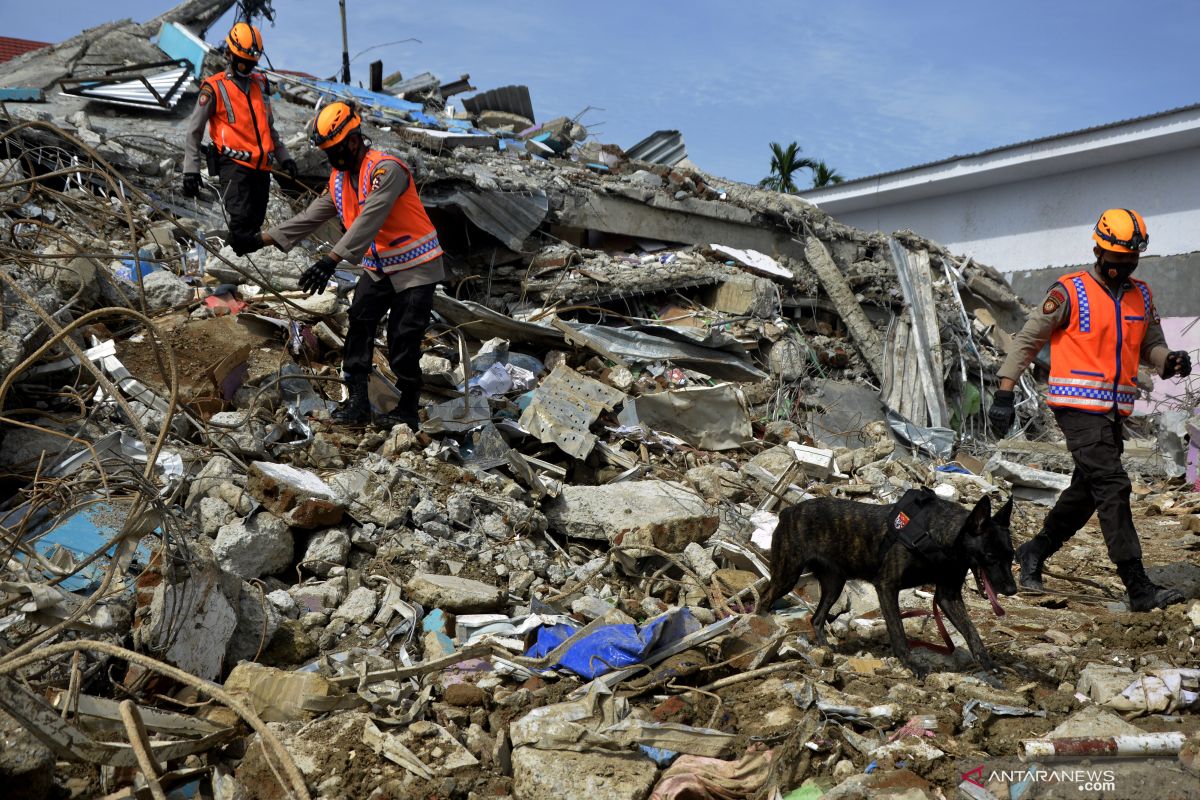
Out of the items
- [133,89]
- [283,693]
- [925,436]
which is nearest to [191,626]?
[283,693]

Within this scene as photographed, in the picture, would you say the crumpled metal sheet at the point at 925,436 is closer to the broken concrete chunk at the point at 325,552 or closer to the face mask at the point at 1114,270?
the face mask at the point at 1114,270

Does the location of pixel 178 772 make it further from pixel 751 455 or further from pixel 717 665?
pixel 751 455

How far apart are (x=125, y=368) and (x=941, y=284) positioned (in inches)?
360

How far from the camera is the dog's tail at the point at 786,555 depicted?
427 centimetres

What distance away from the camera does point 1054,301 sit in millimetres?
4684

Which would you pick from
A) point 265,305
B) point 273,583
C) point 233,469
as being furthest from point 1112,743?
point 265,305

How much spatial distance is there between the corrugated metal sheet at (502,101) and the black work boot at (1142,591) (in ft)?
36.1

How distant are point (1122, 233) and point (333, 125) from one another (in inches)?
159

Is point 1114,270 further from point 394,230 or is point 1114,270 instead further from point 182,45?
point 182,45

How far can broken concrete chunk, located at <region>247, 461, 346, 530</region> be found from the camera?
15.2 feet

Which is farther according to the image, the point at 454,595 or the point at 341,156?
the point at 341,156

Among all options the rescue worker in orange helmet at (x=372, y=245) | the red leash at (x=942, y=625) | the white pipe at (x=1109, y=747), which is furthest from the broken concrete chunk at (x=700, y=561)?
the white pipe at (x=1109, y=747)

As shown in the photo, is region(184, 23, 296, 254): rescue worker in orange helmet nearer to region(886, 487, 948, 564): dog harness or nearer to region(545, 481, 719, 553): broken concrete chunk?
region(545, 481, 719, 553): broken concrete chunk

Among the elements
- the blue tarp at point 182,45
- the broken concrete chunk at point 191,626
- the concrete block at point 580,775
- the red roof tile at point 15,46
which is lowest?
the concrete block at point 580,775
